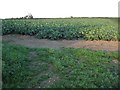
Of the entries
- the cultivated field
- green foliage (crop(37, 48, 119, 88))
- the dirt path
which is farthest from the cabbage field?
green foliage (crop(37, 48, 119, 88))

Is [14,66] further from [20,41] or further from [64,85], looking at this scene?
[20,41]

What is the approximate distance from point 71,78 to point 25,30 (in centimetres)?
513

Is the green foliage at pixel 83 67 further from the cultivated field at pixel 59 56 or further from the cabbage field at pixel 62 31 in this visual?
the cabbage field at pixel 62 31

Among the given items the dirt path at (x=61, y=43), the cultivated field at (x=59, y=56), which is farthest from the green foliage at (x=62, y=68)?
the dirt path at (x=61, y=43)

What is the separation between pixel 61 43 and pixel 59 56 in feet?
6.64

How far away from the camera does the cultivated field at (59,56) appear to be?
6.78m

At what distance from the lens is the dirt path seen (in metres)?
9.90

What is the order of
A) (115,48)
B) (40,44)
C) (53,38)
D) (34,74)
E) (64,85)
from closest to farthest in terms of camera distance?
(64,85) → (34,74) → (115,48) → (40,44) → (53,38)

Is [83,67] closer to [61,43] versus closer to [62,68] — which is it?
[62,68]

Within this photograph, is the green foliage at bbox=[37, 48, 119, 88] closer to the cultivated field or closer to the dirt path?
the cultivated field

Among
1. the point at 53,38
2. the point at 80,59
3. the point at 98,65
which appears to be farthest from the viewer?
the point at 53,38

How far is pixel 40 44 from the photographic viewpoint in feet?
33.7

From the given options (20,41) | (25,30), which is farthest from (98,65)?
(25,30)

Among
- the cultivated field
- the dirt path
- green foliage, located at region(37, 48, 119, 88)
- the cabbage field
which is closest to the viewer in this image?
green foliage, located at region(37, 48, 119, 88)
